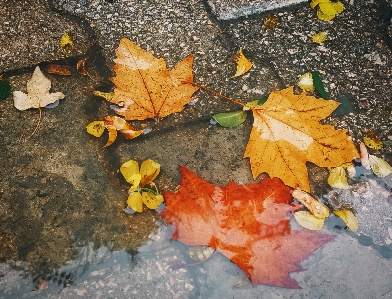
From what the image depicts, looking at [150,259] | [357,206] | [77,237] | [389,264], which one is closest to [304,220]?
[357,206]

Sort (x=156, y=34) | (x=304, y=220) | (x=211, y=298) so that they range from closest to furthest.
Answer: (x=211, y=298)
(x=304, y=220)
(x=156, y=34)

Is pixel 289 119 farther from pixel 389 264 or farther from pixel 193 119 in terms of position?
pixel 389 264

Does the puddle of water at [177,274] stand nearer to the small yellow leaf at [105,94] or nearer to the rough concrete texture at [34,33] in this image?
the small yellow leaf at [105,94]

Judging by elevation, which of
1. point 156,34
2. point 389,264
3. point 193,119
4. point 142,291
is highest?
point 156,34

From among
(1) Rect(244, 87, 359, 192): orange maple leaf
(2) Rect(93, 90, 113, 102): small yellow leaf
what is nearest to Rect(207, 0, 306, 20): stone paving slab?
(1) Rect(244, 87, 359, 192): orange maple leaf

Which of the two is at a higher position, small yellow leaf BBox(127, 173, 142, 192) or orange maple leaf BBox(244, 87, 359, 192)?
orange maple leaf BBox(244, 87, 359, 192)

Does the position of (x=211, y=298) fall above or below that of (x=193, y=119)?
below

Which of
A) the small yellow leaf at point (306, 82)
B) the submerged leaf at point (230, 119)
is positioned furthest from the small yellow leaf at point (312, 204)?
the small yellow leaf at point (306, 82)

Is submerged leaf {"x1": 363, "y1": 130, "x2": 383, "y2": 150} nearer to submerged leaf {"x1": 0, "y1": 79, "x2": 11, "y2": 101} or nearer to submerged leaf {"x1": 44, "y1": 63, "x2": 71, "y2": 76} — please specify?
submerged leaf {"x1": 44, "y1": 63, "x2": 71, "y2": 76}
